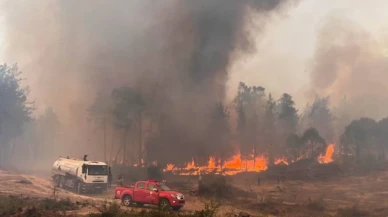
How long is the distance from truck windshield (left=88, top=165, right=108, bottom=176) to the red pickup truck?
8.77 meters

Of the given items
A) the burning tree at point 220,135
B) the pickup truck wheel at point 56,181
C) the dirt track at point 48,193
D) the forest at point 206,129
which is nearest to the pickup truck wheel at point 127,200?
the dirt track at point 48,193

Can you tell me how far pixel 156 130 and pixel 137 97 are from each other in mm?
10047

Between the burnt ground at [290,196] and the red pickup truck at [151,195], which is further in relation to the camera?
the burnt ground at [290,196]

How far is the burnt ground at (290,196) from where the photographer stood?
1045 inches

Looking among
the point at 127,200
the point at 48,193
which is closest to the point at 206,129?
the point at 48,193

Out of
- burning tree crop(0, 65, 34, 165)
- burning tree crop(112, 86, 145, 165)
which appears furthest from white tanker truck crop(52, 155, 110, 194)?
burning tree crop(0, 65, 34, 165)

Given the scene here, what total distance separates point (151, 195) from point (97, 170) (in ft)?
39.3

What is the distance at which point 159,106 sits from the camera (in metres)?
71.8

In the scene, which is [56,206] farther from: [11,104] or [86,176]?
[11,104]

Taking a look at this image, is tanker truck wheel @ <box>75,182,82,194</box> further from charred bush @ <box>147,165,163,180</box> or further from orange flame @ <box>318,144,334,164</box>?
orange flame @ <box>318,144,334,164</box>

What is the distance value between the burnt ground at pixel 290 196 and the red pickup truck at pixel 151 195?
7.12 feet

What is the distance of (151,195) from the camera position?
23922 millimetres

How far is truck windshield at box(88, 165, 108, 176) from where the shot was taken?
110ft

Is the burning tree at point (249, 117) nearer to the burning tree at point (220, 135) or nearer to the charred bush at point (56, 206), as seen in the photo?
the burning tree at point (220, 135)
